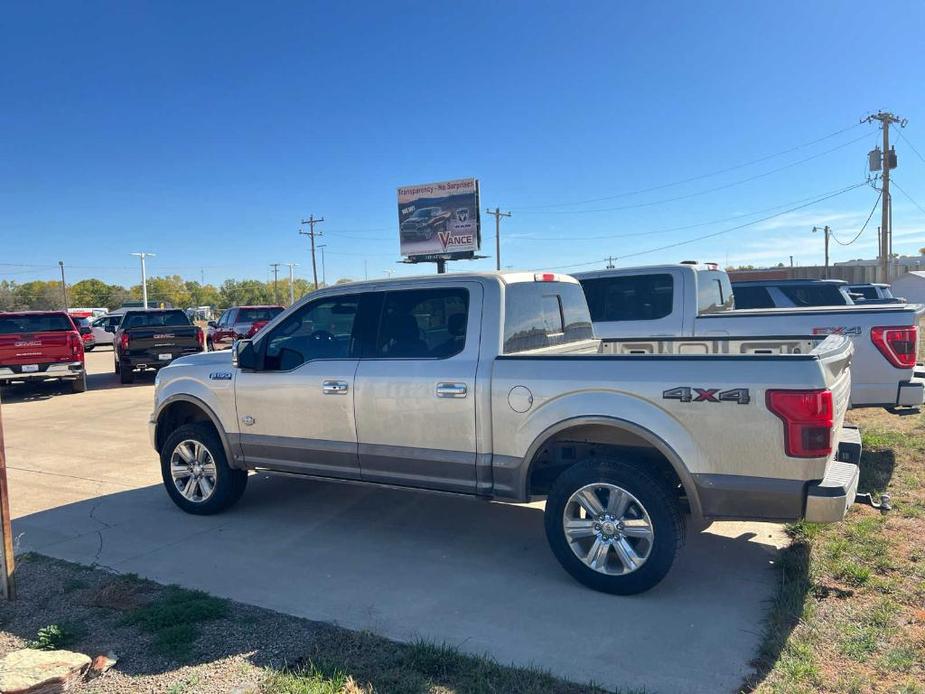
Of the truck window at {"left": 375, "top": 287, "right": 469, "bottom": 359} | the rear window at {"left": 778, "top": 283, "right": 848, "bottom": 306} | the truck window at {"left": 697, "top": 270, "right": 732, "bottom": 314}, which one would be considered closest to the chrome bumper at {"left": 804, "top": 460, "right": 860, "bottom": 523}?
the truck window at {"left": 375, "top": 287, "right": 469, "bottom": 359}

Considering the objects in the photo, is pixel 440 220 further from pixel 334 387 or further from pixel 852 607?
pixel 852 607

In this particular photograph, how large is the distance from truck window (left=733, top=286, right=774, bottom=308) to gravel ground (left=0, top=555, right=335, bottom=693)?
35.0 ft

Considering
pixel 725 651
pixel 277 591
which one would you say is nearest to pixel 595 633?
pixel 725 651

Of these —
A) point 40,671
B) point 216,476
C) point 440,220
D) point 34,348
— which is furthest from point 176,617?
point 440,220

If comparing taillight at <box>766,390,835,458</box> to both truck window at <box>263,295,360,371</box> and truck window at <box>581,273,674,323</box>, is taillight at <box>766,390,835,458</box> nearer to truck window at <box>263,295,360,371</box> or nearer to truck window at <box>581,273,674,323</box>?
truck window at <box>263,295,360,371</box>

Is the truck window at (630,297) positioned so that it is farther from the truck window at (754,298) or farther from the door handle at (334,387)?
the truck window at (754,298)

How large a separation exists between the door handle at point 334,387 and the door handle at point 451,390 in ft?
2.71

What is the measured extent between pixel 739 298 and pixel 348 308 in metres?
9.30

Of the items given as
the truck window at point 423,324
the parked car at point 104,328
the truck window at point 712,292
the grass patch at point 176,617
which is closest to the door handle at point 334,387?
the truck window at point 423,324

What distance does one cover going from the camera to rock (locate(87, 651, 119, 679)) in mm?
3469

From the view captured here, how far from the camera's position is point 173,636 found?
377 centimetres

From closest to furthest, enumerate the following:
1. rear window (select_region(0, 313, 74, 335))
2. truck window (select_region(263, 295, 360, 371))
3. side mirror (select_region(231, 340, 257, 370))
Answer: truck window (select_region(263, 295, 360, 371))
side mirror (select_region(231, 340, 257, 370))
rear window (select_region(0, 313, 74, 335))

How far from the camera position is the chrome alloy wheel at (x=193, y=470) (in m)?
5.97

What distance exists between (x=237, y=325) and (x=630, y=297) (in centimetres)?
1529
